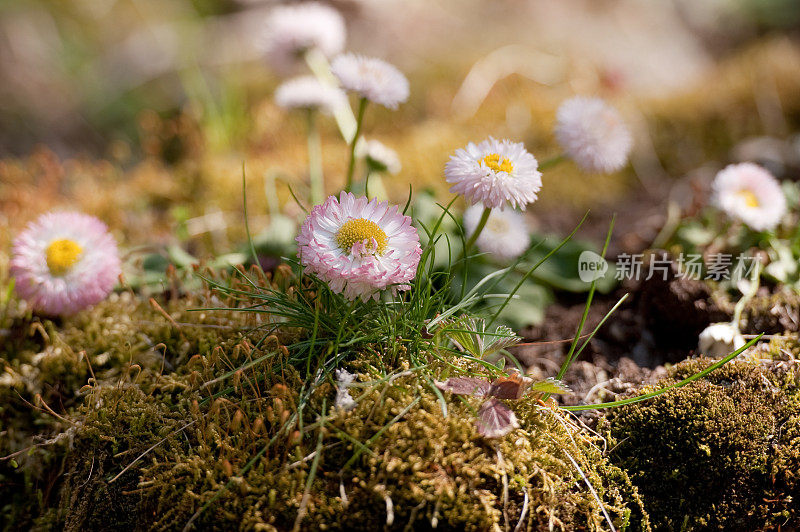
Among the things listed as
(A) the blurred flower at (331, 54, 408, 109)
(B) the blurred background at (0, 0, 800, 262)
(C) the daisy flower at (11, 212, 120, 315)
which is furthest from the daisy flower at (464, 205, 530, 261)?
(C) the daisy flower at (11, 212, 120, 315)

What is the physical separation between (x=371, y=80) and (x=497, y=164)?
1.99ft

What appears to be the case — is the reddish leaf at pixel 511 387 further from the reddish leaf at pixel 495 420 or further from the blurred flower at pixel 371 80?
the blurred flower at pixel 371 80

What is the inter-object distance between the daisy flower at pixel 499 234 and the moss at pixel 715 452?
0.74 m

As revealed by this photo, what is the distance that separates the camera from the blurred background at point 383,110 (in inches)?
121

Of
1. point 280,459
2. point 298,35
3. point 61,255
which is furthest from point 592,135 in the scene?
point 61,255

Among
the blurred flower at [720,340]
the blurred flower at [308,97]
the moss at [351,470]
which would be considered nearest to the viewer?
the moss at [351,470]

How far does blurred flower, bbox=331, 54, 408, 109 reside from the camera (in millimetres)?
1892

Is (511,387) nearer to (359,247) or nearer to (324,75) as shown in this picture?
(359,247)

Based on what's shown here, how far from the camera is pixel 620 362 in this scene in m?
1.95

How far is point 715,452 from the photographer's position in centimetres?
152

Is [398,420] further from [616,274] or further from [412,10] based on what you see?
[412,10]

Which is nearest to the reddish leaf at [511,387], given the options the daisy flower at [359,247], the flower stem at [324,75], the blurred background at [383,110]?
the daisy flower at [359,247]

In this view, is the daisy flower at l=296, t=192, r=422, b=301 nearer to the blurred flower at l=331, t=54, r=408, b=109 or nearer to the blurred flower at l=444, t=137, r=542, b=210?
the blurred flower at l=444, t=137, r=542, b=210

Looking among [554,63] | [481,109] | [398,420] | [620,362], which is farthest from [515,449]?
[554,63]
